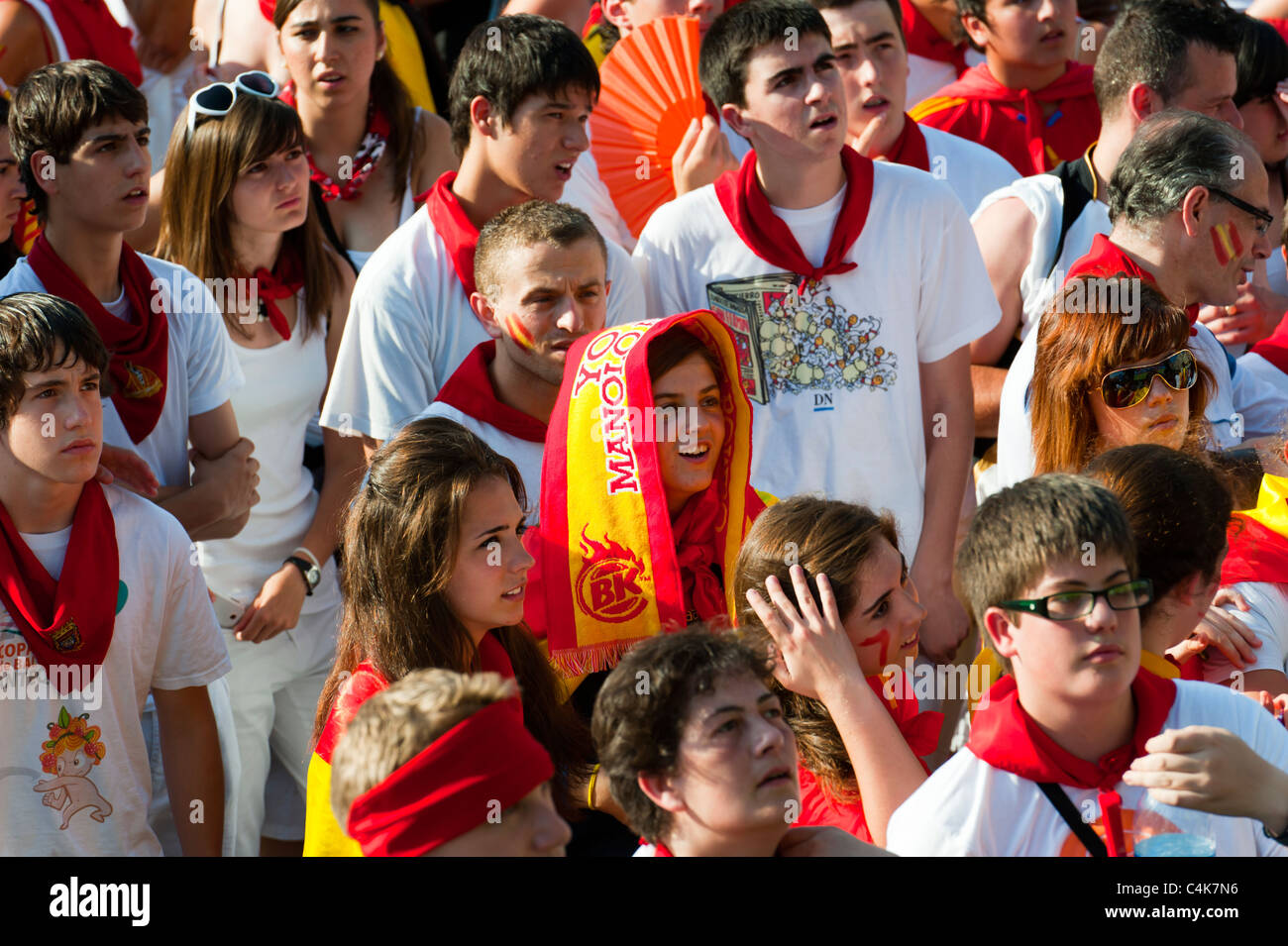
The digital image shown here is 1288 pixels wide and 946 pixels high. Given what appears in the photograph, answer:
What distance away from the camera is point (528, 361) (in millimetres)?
4027

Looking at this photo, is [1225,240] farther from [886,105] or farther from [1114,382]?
[886,105]

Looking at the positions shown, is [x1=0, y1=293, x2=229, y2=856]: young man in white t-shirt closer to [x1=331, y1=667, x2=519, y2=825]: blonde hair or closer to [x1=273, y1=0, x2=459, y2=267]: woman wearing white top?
[x1=331, y1=667, x2=519, y2=825]: blonde hair

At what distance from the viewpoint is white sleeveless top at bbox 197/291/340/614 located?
14.8ft

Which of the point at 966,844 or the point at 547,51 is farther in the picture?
the point at 547,51

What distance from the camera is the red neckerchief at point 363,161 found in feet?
16.6

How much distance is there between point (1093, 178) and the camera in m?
4.65

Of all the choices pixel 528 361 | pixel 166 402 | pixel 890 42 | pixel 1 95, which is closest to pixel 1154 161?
pixel 890 42

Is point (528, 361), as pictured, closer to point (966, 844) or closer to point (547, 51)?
point (547, 51)

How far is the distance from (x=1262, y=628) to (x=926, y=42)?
3.58 m

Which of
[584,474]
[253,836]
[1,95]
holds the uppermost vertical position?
[1,95]

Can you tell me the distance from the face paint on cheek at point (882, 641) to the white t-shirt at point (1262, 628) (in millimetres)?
787

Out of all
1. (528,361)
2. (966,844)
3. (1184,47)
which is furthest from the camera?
(1184,47)

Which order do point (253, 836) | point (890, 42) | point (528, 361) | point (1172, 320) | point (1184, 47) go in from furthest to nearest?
1. point (890, 42)
2. point (1184, 47)
3. point (253, 836)
4. point (528, 361)
5. point (1172, 320)

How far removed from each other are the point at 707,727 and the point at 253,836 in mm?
2337
